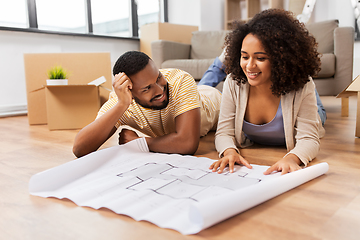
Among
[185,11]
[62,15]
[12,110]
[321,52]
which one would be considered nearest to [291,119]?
[321,52]

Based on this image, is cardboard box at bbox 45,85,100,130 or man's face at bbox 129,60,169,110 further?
cardboard box at bbox 45,85,100,130

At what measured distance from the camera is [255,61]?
97cm

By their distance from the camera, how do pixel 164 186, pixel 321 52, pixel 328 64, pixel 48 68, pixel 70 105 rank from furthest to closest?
pixel 321 52
pixel 328 64
pixel 48 68
pixel 70 105
pixel 164 186

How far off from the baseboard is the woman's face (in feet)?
7.54

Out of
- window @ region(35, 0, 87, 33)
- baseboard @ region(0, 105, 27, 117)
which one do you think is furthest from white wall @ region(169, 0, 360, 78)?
baseboard @ region(0, 105, 27, 117)

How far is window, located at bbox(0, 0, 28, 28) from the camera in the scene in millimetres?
2695

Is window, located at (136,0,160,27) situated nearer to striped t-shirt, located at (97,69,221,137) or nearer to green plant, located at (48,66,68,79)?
green plant, located at (48,66,68,79)

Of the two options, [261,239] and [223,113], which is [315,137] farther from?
[261,239]

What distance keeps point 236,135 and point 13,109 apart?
7.38 ft

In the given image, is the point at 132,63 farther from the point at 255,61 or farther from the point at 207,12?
the point at 207,12

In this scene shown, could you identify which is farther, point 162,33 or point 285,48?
point 162,33

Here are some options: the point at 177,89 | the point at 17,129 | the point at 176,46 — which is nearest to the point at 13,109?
the point at 17,129

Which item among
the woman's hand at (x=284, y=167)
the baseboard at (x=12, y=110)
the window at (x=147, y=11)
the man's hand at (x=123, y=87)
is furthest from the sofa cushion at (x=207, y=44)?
the woman's hand at (x=284, y=167)

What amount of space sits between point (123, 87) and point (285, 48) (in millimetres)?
530
